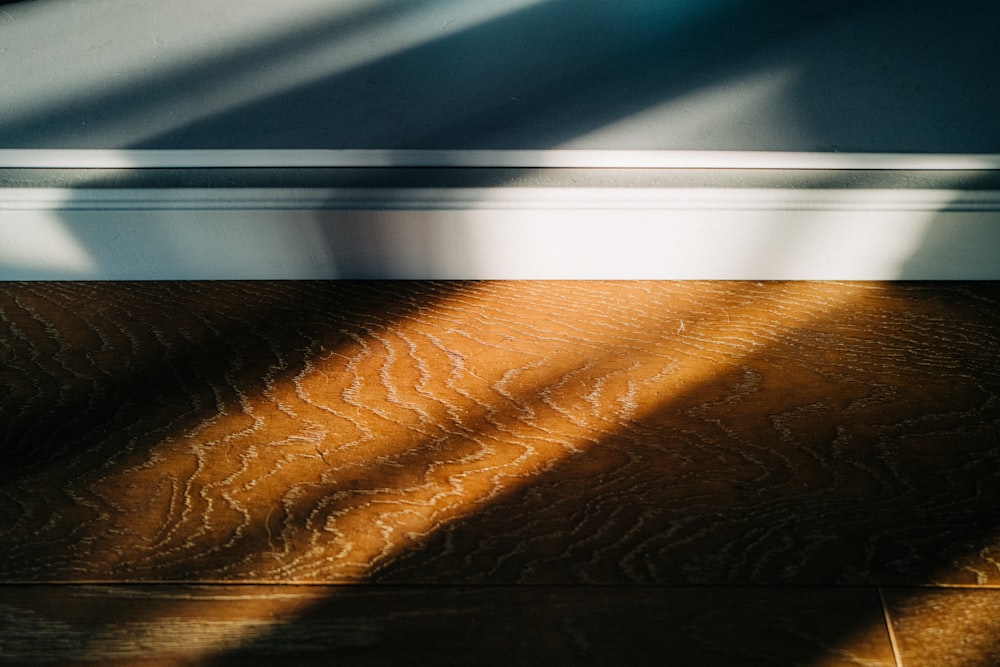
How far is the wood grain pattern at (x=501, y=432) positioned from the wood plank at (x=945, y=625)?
0.5 inches

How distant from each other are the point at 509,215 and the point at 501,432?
0.23 metres

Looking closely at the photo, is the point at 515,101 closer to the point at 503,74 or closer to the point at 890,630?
the point at 503,74

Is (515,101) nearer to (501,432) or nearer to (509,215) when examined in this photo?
(509,215)

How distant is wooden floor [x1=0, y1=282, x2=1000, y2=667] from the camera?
436 mm

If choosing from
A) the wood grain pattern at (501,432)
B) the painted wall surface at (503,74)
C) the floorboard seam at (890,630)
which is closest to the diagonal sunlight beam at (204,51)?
the painted wall surface at (503,74)

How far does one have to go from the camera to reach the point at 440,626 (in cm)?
44

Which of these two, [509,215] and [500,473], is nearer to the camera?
[500,473]

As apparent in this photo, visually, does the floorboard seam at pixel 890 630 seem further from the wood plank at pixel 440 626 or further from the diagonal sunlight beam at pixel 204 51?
the diagonal sunlight beam at pixel 204 51

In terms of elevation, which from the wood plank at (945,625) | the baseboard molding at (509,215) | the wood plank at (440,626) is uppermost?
the baseboard molding at (509,215)

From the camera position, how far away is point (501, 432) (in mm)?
566

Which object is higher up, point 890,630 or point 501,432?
point 501,432

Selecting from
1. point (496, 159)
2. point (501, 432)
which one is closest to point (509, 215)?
point (496, 159)

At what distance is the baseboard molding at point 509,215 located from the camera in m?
0.63

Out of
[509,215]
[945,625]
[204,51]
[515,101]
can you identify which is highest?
[204,51]
